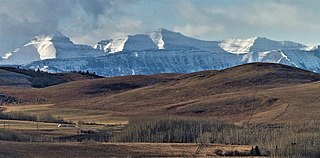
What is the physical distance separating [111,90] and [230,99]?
160 ft

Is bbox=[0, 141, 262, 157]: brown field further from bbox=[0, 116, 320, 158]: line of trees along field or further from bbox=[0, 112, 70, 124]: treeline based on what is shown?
bbox=[0, 112, 70, 124]: treeline

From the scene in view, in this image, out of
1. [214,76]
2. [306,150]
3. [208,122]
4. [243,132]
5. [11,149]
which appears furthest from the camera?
[214,76]

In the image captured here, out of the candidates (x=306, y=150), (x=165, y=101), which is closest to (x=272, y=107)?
(x=165, y=101)

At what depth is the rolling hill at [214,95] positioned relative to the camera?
106 metres

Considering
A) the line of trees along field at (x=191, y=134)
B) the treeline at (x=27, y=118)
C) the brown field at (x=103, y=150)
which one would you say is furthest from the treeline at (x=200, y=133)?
the treeline at (x=27, y=118)

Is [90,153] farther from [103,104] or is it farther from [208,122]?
[103,104]

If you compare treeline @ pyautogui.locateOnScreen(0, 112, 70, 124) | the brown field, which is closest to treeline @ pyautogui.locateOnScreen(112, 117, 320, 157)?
the brown field

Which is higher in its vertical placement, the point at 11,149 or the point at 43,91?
the point at 43,91

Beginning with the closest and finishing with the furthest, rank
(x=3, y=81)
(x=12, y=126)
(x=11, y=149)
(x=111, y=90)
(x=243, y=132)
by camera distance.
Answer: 1. (x=11, y=149)
2. (x=243, y=132)
3. (x=12, y=126)
4. (x=111, y=90)
5. (x=3, y=81)

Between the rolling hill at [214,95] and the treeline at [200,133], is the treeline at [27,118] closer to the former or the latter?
the rolling hill at [214,95]

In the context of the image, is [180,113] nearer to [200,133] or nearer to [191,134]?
[191,134]

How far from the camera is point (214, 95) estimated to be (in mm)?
125750

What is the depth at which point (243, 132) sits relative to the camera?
70.6 meters

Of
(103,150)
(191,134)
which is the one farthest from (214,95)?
(103,150)
